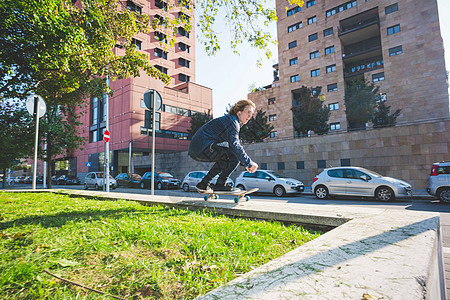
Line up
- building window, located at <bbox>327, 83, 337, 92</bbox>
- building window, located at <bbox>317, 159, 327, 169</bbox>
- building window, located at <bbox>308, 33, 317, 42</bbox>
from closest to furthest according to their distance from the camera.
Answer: building window, located at <bbox>317, 159, 327, 169</bbox> < building window, located at <bbox>327, 83, 337, 92</bbox> < building window, located at <bbox>308, 33, 317, 42</bbox>

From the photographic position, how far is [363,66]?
30203 millimetres

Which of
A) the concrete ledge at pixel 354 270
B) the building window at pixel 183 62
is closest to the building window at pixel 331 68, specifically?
the building window at pixel 183 62

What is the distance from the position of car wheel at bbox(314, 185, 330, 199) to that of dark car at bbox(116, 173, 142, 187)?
1617 centimetres

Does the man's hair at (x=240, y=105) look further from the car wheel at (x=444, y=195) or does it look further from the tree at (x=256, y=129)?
the tree at (x=256, y=129)

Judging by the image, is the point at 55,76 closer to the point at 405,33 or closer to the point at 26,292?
the point at 26,292

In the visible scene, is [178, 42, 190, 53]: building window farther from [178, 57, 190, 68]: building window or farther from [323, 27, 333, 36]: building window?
[323, 27, 333, 36]: building window

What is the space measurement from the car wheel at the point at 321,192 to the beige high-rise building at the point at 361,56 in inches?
814

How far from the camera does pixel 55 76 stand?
782cm

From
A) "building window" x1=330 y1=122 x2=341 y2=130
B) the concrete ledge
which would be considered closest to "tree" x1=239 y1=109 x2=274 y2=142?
"building window" x1=330 y1=122 x2=341 y2=130

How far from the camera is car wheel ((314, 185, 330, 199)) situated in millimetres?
11461

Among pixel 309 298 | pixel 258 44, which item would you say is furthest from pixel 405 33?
pixel 309 298

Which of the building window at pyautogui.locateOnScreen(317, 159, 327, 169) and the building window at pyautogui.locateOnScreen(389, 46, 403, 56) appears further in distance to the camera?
the building window at pyautogui.locateOnScreen(389, 46, 403, 56)

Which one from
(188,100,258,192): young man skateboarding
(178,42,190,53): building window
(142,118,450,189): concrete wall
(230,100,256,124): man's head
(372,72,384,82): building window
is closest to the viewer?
(188,100,258,192): young man skateboarding

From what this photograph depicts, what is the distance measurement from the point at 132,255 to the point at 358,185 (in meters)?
11.2
